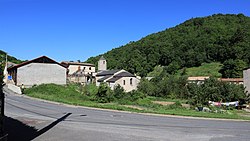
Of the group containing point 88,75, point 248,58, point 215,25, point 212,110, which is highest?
point 215,25

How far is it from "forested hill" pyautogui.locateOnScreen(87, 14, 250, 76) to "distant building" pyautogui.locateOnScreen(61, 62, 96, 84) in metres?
37.1

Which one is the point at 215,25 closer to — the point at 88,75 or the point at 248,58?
the point at 248,58

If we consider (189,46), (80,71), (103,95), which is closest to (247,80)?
(103,95)

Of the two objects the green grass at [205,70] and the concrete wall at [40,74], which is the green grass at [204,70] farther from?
the concrete wall at [40,74]

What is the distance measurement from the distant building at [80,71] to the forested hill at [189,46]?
3707 cm

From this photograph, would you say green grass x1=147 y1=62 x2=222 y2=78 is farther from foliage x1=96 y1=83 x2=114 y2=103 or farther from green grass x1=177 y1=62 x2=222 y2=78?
foliage x1=96 y1=83 x2=114 y2=103

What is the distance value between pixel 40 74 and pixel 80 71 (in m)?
25.3

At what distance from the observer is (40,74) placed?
166ft

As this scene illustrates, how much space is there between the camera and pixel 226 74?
306 feet

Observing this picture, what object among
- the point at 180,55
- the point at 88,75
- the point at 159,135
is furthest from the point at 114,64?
the point at 159,135

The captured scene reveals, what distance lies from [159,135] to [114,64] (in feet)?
368

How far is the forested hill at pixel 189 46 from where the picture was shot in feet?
384

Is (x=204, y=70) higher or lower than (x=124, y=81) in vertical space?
higher

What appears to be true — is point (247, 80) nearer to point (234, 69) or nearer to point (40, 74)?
point (40, 74)
